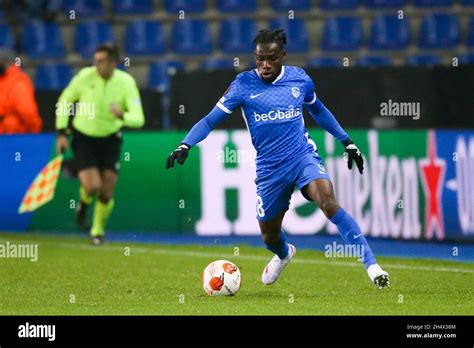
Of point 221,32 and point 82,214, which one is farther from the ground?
point 221,32

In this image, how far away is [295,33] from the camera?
19688 mm

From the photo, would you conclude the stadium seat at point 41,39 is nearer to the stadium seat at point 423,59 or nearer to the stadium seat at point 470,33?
the stadium seat at point 423,59

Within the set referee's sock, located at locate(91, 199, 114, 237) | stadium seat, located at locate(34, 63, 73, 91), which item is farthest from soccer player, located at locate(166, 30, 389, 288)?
stadium seat, located at locate(34, 63, 73, 91)

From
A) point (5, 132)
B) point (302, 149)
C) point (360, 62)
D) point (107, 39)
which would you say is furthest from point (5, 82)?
point (302, 149)

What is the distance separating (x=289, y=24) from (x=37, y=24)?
13.5ft

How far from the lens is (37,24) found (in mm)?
20875

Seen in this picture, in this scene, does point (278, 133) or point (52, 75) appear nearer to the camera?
point (278, 133)

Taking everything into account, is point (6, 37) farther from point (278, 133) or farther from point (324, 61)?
point (278, 133)

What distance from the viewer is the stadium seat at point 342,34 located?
773 inches

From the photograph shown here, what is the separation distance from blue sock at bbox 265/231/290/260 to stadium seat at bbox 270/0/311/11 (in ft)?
31.3

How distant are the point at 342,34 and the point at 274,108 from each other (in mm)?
9432

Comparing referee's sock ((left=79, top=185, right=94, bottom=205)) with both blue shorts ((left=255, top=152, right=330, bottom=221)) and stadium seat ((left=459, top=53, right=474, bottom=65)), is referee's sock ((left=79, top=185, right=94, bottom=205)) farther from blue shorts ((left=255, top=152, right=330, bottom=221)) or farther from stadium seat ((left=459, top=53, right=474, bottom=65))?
stadium seat ((left=459, top=53, right=474, bottom=65))

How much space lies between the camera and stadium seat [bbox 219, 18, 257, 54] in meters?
19.9

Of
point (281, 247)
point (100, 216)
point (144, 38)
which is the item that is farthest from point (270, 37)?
point (144, 38)
